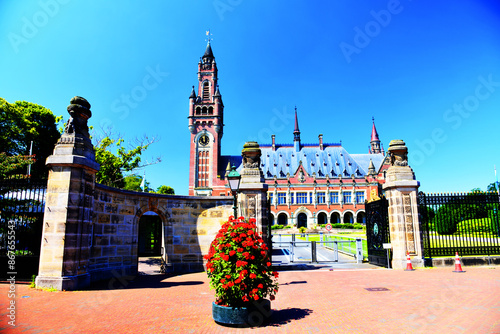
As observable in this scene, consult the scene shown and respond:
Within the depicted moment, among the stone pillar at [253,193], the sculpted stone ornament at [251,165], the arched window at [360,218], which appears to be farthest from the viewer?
the arched window at [360,218]

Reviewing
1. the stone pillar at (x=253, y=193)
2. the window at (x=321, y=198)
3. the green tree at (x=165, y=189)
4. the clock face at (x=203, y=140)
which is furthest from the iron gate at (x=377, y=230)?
the green tree at (x=165, y=189)

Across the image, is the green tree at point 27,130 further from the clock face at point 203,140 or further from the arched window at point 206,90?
the arched window at point 206,90

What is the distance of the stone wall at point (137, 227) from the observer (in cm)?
933

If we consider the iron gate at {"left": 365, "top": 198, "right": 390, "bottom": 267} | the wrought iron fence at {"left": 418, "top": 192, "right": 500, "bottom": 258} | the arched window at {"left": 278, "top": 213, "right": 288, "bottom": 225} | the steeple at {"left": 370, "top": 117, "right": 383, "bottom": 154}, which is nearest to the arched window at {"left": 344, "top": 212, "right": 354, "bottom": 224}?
the arched window at {"left": 278, "top": 213, "right": 288, "bottom": 225}

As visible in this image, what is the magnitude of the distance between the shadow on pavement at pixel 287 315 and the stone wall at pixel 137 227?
235 inches

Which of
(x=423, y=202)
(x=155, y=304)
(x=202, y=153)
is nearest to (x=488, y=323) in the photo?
(x=155, y=304)

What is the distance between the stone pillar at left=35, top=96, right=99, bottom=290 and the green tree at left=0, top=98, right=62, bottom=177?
22452mm

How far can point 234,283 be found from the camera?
4.82m

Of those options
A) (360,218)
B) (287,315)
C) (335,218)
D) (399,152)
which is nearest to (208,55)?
(335,218)

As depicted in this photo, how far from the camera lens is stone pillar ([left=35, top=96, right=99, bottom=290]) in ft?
25.1

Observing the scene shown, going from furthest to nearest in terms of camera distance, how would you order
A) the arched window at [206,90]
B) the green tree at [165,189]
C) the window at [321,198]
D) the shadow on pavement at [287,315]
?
the green tree at [165,189]
the window at [321,198]
the arched window at [206,90]
the shadow on pavement at [287,315]

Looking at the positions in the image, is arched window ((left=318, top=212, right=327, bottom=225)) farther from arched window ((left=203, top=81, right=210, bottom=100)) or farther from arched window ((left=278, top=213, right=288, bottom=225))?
arched window ((left=203, top=81, right=210, bottom=100))

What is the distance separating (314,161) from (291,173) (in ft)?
20.4

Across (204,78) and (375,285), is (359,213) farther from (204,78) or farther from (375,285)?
(375,285)
